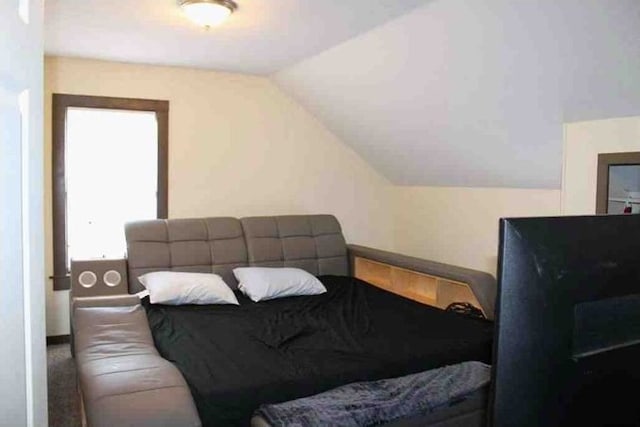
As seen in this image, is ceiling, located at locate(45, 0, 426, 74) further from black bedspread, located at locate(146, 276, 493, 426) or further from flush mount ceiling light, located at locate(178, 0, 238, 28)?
black bedspread, located at locate(146, 276, 493, 426)

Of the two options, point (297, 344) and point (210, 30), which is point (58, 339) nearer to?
point (297, 344)

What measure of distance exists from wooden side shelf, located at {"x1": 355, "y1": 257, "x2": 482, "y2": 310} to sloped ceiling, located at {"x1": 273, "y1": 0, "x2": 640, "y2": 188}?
2.76ft

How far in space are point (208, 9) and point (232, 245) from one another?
5.92 ft

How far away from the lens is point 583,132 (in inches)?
103

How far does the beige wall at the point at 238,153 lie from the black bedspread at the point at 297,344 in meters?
1.32

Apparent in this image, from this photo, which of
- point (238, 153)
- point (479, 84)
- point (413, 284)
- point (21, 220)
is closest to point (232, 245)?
point (238, 153)

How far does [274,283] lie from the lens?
3.53 m

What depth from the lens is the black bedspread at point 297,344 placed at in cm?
203

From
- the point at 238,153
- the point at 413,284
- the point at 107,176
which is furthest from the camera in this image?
the point at 238,153

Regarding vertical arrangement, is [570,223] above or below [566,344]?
above

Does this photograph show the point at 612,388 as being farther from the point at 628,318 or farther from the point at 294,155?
the point at 294,155

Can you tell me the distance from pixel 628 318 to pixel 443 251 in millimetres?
3924

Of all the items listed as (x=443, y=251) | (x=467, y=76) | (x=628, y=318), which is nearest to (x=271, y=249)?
(x=443, y=251)

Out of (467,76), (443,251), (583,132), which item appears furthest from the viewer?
(443,251)
